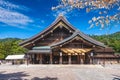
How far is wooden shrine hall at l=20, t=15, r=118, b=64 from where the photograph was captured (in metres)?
26.3

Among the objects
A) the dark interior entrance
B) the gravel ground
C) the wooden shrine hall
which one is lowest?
the gravel ground

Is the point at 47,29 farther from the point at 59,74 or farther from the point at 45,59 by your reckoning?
the point at 59,74

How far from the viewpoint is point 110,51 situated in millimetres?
39469

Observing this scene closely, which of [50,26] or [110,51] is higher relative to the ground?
[50,26]

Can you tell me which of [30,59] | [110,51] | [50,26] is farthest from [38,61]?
[110,51]

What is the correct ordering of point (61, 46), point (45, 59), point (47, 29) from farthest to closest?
point (45, 59)
point (47, 29)
point (61, 46)

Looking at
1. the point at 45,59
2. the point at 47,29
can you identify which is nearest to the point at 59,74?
the point at 47,29

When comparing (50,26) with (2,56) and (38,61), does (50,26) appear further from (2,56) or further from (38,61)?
(2,56)

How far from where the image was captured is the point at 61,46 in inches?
1039

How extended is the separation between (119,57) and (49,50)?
1670 centimetres

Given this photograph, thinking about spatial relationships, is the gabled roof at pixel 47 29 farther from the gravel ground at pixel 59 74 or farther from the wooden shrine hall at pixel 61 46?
the gravel ground at pixel 59 74

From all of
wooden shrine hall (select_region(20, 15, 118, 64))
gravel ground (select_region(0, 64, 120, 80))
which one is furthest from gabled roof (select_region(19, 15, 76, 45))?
gravel ground (select_region(0, 64, 120, 80))

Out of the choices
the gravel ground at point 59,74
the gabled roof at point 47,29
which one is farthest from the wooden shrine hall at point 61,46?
the gravel ground at point 59,74

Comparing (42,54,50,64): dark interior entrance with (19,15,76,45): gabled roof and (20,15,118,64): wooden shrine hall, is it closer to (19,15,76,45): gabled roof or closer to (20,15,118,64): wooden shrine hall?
(20,15,118,64): wooden shrine hall
